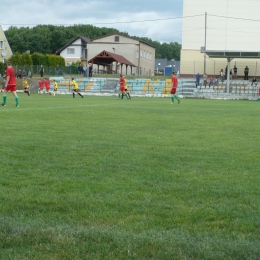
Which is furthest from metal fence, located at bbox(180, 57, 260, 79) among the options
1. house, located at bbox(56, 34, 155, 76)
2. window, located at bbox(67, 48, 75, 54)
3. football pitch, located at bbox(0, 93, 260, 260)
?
football pitch, located at bbox(0, 93, 260, 260)

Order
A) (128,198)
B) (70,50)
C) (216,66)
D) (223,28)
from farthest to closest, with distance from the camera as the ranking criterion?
(70,50) < (223,28) < (216,66) < (128,198)

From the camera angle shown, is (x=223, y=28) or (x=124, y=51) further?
(x=124, y=51)

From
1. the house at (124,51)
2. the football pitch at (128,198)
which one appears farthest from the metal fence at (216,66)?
the football pitch at (128,198)

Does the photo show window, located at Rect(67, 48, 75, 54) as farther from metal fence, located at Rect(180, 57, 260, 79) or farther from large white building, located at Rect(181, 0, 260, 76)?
metal fence, located at Rect(180, 57, 260, 79)

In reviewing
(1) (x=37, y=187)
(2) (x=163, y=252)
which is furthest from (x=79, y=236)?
A: (1) (x=37, y=187)

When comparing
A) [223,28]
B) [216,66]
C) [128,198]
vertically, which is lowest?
[128,198]

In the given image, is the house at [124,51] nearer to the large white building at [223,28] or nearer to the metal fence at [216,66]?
the large white building at [223,28]

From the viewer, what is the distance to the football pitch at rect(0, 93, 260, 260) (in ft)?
14.5

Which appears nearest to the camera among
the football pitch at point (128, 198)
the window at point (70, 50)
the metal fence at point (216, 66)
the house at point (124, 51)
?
the football pitch at point (128, 198)

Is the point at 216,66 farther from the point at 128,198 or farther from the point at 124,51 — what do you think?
the point at 128,198

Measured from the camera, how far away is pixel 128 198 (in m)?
6.23

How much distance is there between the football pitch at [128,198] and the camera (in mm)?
4406

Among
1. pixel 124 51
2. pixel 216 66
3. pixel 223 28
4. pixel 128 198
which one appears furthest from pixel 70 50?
pixel 128 198

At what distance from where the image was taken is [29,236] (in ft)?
→ 15.1
